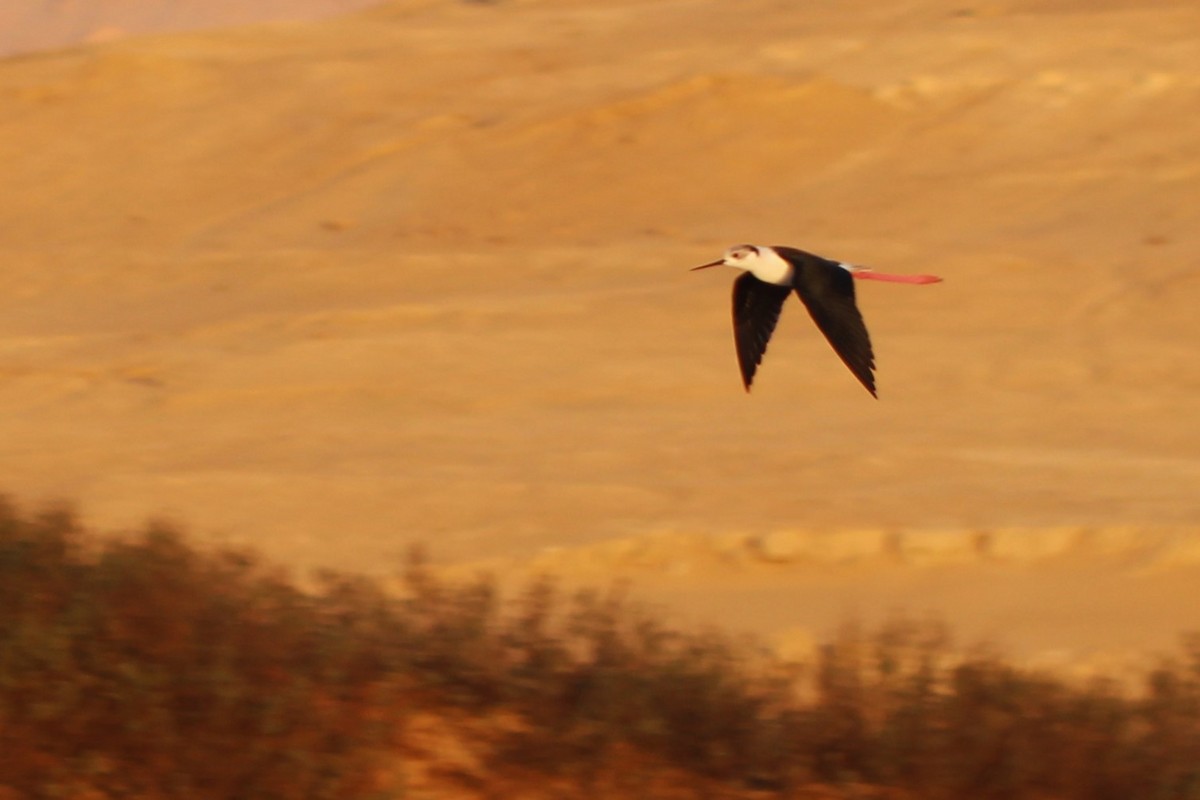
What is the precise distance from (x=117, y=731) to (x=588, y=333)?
23.8 ft

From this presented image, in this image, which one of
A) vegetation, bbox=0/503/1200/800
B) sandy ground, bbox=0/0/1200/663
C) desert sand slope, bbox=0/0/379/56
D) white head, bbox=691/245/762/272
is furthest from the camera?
desert sand slope, bbox=0/0/379/56

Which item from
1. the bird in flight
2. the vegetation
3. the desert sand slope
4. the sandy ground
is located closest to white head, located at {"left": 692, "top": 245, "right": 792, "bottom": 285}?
the bird in flight

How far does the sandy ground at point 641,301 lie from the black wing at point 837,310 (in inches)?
75.4

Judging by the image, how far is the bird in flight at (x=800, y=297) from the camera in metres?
4.72

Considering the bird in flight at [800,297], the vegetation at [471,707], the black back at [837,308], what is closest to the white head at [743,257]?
the bird in flight at [800,297]

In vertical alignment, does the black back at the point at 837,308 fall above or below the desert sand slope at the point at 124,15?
above

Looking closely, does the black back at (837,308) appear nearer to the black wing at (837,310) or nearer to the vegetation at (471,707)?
the black wing at (837,310)

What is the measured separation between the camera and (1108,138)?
14.6m

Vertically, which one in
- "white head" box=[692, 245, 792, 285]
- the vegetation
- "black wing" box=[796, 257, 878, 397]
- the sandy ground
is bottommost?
the sandy ground

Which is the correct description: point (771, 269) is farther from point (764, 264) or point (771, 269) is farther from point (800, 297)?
point (800, 297)

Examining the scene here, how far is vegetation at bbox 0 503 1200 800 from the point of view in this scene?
3883 millimetres

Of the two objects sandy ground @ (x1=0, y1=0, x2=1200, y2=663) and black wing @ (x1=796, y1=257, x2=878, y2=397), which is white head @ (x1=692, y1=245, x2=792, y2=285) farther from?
sandy ground @ (x1=0, y1=0, x2=1200, y2=663)

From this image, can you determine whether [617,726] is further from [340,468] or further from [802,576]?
[340,468]

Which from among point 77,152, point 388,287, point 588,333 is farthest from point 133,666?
point 77,152
